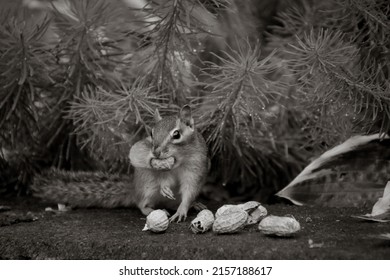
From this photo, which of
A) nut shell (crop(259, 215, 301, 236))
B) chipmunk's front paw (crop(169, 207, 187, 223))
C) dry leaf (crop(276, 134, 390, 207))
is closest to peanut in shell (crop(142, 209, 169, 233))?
chipmunk's front paw (crop(169, 207, 187, 223))

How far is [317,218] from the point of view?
3.74ft

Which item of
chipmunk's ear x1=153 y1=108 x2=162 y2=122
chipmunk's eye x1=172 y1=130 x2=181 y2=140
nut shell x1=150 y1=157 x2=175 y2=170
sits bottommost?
nut shell x1=150 y1=157 x2=175 y2=170

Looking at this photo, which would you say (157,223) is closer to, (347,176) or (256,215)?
(256,215)

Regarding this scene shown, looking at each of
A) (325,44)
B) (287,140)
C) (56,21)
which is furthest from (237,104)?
(56,21)

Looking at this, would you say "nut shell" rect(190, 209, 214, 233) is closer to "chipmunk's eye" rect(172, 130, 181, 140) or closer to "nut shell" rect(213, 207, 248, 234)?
"nut shell" rect(213, 207, 248, 234)

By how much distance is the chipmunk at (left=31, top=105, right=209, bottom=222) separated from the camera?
1188 mm

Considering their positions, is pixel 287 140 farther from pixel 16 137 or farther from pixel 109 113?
pixel 16 137

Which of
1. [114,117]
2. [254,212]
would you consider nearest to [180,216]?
[254,212]

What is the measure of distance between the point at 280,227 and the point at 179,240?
189 mm

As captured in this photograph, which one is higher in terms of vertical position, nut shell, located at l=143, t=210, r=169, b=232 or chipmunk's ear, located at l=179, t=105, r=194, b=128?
chipmunk's ear, located at l=179, t=105, r=194, b=128

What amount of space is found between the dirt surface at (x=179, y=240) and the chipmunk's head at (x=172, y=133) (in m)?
0.16

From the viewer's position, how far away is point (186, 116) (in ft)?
4.04

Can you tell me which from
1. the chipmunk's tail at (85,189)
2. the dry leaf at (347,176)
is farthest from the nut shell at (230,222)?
the chipmunk's tail at (85,189)

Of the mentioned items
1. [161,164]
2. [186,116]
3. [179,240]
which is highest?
[186,116]
